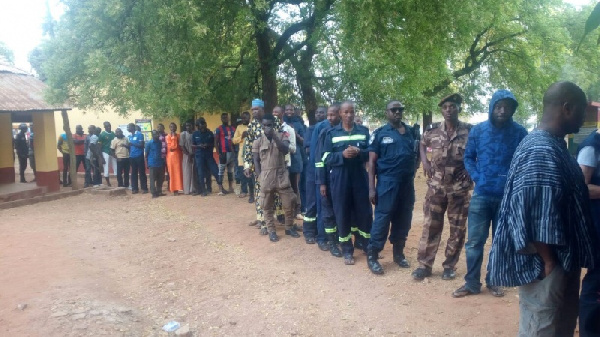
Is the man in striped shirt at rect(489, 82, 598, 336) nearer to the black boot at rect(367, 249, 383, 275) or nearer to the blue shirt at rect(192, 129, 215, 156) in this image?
the black boot at rect(367, 249, 383, 275)

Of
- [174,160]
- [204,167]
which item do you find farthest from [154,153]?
[204,167]

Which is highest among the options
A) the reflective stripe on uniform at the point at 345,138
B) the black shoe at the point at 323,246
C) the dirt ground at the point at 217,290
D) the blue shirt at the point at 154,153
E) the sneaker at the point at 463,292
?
the reflective stripe on uniform at the point at 345,138

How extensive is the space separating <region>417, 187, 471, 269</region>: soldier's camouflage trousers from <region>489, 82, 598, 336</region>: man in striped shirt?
2420mm

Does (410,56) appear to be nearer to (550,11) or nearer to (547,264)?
(547,264)

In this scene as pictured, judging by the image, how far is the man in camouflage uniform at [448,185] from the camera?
17.5ft

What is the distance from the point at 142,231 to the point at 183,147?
365 cm

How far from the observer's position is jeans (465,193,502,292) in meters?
4.84

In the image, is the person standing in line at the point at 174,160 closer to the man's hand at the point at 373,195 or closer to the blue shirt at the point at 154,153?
the blue shirt at the point at 154,153

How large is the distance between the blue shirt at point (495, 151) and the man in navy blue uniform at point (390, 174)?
1.03m

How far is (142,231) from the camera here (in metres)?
8.97

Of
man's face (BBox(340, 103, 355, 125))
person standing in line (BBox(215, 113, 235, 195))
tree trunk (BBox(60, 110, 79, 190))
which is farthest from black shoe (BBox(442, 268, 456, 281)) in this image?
tree trunk (BBox(60, 110, 79, 190))

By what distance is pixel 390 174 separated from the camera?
18.8ft

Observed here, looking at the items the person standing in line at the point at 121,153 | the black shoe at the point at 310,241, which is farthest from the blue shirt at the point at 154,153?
the black shoe at the point at 310,241

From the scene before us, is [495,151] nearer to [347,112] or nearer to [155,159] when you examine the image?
[347,112]
